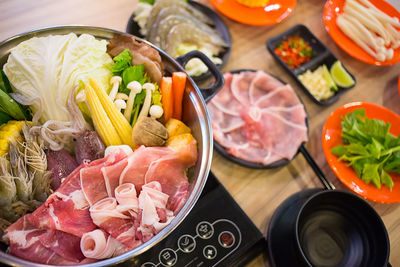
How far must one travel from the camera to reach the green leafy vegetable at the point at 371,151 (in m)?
1.64

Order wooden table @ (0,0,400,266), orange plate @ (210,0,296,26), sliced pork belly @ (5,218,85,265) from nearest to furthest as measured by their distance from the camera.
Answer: sliced pork belly @ (5,218,85,265) → wooden table @ (0,0,400,266) → orange plate @ (210,0,296,26)

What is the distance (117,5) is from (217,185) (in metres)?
1.33

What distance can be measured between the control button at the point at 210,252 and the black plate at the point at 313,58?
43.5 inches

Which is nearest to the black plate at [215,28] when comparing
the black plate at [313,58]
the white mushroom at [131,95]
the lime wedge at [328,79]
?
the black plate at [313,58]

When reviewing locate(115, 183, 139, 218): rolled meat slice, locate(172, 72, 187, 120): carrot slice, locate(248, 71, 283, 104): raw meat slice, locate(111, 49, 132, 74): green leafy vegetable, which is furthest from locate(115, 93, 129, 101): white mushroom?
locate(248, 71, 283, 104): raw meat slice

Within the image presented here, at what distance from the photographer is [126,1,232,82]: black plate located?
186 cm

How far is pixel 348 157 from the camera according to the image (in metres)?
1.68

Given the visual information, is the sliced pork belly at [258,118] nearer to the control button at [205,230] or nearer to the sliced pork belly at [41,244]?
the control button at [205,230]

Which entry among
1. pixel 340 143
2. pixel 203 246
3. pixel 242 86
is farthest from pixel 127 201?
pixel 340 143

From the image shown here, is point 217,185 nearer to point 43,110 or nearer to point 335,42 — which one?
point 43,110

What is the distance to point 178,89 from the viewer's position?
4.45 ft

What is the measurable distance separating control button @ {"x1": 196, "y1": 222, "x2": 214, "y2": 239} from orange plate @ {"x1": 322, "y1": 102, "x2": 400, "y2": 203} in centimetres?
75

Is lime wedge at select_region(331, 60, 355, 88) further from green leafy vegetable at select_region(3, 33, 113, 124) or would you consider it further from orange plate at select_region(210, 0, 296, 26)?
green leafy vegetable at select_region(3, 33, 113, 124)

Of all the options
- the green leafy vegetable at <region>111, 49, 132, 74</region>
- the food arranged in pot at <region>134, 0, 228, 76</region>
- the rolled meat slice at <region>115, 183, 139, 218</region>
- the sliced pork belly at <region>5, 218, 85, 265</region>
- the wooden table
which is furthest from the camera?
the food arranged in pot at <region>134, 0, 228, 76</region>
